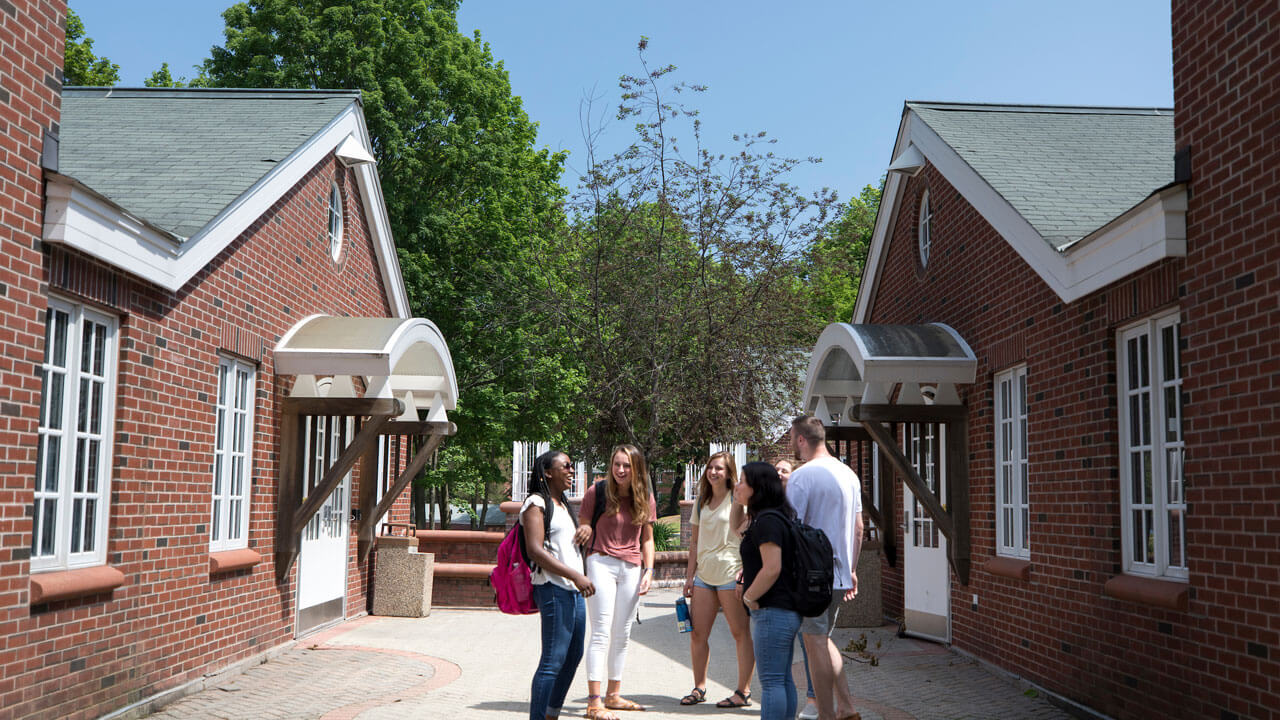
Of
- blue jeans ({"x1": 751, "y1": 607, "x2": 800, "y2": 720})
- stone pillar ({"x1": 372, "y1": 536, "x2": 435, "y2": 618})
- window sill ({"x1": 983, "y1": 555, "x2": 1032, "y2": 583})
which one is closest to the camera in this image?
blue jeans ({"x1": 751, "y1": 607, "x2": 800, "y2": 720})

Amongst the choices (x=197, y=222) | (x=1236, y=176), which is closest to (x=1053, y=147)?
(x=1236, y=176)

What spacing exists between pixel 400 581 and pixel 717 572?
21.9 ft

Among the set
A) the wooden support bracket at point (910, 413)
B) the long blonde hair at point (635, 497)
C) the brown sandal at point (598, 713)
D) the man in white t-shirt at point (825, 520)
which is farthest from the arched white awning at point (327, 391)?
the man in white t-shirt at point (825, 520)

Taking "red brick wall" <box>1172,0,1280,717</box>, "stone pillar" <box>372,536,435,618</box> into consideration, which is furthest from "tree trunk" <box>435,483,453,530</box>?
"red brick wall" <box>1172,0,1280,717</box>

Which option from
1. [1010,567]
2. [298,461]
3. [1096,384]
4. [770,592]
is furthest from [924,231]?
[770,592]

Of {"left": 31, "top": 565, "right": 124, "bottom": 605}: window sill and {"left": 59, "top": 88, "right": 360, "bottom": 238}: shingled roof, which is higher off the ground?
{"left": 59, "top": 88, "right": 360, "bottom": 238}: shingled roof

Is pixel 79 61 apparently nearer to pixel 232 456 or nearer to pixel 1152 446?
pixel 232 456

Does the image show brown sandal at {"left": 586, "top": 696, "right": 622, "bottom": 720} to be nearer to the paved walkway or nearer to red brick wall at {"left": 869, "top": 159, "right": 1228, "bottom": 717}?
the paved walkway

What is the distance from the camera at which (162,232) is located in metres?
7.48

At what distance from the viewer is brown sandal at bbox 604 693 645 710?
7.71 m

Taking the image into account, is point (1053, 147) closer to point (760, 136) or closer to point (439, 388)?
point (439, 388)

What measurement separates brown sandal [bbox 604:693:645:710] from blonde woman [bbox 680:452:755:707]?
46 cm

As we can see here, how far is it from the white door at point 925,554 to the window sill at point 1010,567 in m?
1.50

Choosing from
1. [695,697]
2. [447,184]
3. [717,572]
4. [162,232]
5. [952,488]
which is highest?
[447,184]
